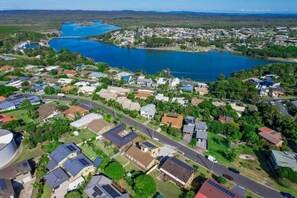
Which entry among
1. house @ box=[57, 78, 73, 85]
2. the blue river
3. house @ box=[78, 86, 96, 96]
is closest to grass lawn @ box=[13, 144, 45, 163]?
house @ box=[78, 86, 96, 96]

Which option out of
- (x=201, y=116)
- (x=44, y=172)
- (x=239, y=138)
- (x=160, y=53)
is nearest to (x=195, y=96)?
(x=201, y=116)

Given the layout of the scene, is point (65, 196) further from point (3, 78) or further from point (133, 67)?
point (133, 67)

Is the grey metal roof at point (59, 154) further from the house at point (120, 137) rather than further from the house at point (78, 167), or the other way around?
the house at point (120, 137)

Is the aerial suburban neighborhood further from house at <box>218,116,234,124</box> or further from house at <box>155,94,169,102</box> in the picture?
house at <box>155,94,169,102</box>

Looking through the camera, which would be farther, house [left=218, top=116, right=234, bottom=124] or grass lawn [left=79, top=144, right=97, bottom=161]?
house [left=218, top=116, right=234, bottom=124]

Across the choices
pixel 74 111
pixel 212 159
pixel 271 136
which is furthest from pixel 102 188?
pixel 271 136

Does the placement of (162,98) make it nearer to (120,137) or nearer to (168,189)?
(120,137)

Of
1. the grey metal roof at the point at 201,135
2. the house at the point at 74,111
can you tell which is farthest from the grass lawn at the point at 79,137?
the grey metal roof at the point at 201,135
